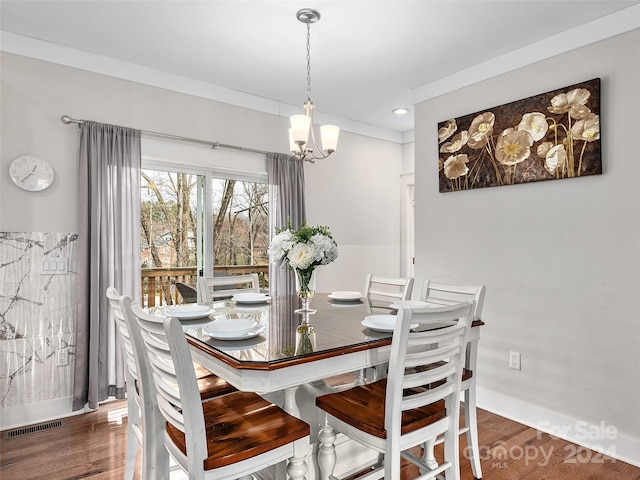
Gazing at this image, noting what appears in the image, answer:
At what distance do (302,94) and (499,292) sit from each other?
8.19 ft

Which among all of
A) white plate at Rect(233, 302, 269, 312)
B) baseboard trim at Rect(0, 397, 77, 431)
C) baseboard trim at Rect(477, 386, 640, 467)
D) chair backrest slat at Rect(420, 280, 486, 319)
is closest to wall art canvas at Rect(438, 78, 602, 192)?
chair backrest slat at Rect(420, 280, 486, 319)

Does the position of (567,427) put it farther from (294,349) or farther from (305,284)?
(294,349)

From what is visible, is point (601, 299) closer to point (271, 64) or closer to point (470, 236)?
point (470, 236)

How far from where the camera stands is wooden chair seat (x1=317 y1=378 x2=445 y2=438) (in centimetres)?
161

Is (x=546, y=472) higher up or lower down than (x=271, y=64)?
Answer: lower down

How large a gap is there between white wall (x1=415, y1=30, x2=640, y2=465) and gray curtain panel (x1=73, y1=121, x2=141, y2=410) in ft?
8.55

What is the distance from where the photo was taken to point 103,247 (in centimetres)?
309

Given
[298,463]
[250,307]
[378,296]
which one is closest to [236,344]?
[298,463]

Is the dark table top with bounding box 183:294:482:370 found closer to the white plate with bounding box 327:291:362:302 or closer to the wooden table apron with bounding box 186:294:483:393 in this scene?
the wooden table apron with bounding box 186:294:483:393

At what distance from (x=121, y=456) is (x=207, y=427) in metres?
1.25

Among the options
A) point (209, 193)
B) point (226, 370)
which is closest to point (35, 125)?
point (209, 193)

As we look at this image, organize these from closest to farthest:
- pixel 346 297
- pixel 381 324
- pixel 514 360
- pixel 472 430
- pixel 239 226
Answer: pixel 381 324 < pixel 472 430 < pixel 346 297 < pixel 514 360 < pixel 239 226

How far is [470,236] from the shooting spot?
11.2 ft

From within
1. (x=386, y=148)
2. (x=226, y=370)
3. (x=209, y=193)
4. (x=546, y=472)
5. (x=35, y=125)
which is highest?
(x=386, y=148)
